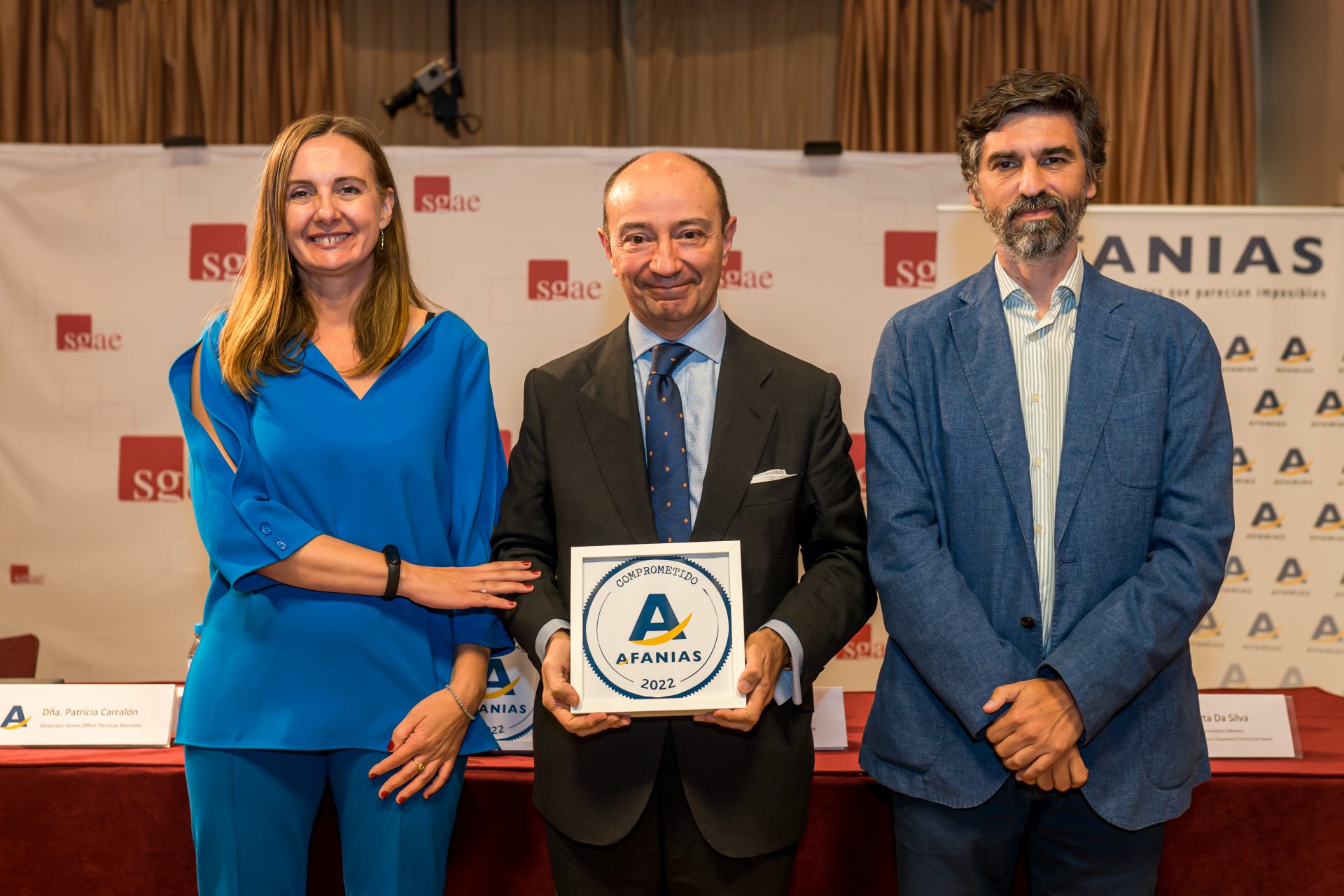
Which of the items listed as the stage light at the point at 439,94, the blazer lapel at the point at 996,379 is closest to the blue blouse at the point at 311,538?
the blazer lapel at the point at 996,379

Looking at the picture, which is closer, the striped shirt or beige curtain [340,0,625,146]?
the striped shirt

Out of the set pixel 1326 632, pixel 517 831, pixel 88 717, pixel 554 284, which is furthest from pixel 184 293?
pixel 1326 632

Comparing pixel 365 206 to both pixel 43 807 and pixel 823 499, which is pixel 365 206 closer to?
pixel 823 499

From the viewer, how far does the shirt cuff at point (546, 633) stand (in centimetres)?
172

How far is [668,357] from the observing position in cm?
187

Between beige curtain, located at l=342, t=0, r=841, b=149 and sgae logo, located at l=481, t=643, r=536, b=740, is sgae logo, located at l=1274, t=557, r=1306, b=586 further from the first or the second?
sgae logo, located at l=481, t=643, r=536, b=740

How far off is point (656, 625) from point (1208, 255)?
11.8 feet

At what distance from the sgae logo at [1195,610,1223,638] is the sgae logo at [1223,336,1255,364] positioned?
1.06 meters

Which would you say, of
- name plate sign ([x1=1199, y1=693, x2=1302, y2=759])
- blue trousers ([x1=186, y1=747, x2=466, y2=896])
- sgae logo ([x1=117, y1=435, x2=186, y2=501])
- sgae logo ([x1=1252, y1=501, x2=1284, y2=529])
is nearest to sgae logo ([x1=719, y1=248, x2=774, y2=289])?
sgae logo ([x1=1252, y1=501, x2=1284, y2=529])

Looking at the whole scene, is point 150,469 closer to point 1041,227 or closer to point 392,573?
point 392,573

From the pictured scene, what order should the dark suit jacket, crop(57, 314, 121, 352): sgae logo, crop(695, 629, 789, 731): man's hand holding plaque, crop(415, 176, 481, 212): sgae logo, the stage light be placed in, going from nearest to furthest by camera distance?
crop(695, 629, 789, 731): man's hand holding plaque
the dark suit jacket
crop(415, 176, 481, 212): sgae logo
crop(57, 314, 121, 352): sgae logo
the stage light

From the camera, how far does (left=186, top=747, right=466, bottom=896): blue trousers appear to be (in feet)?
5.52

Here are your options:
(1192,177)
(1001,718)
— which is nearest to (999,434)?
(1001,718)

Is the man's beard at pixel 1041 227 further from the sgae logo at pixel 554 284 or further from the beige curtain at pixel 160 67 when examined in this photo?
the beige curtain at pixel 160 67
